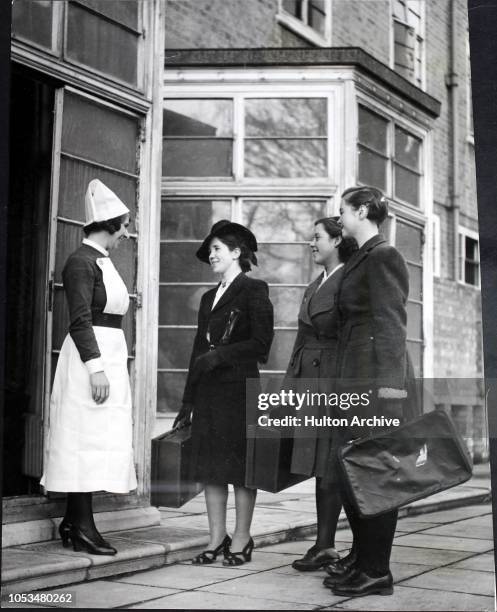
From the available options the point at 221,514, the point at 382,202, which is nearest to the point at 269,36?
the point at 382,202

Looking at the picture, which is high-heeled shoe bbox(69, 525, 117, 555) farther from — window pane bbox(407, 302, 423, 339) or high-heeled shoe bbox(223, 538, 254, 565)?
window pane bbox(407, 302, 423, 339)

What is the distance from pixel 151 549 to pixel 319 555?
2.48 feet

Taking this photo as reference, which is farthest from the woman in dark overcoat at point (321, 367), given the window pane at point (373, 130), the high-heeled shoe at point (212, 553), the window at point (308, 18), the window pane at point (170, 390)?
the window at point (308, 18)

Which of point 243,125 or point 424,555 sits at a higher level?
point 243,125

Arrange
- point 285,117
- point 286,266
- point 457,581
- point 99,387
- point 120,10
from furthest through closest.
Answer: point 120,10
point 285,117
point 286,266
point 99,387
point 457,581

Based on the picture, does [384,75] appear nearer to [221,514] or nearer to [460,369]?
[460,369]

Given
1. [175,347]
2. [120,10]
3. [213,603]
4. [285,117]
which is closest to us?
[213,603]

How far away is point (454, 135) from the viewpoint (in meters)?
4.39

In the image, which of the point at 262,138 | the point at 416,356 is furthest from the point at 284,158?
the point at 416,356

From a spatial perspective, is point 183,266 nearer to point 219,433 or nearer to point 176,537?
point 219,433

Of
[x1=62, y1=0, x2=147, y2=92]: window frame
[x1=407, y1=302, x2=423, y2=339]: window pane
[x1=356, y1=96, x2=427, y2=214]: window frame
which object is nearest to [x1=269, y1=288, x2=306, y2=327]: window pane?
[x1=407, y1=302, x2=423, y2=339]: window pane

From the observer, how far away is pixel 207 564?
406cm

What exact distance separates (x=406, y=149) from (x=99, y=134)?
1.52 m

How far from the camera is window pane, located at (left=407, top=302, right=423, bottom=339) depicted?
4148 millimetres
